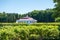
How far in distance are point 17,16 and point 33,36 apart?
2026 inches

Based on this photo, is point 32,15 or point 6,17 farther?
point 32,15

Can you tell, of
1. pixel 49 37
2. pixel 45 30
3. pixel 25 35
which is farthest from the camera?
pixel 49 37

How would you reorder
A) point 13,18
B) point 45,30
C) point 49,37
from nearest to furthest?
point 45,30
point 49,37
point 13,18

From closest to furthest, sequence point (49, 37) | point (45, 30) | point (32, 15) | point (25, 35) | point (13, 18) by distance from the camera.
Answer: point (25, 35), point (45, 30), point (49, 37), point (13, 18), point (32, 15)

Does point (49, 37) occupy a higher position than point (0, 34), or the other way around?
point (0, 34)

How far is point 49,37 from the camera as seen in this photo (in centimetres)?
2898

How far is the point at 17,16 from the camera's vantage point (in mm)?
79250

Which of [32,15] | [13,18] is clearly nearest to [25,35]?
[13,18]

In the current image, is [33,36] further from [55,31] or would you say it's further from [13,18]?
[13,18]

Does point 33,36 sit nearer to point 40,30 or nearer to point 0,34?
point 40,30

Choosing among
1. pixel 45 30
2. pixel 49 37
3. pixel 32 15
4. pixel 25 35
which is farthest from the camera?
pixel 32 15

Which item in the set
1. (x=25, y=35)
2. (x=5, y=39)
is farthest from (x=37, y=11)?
(x=5, y=39)

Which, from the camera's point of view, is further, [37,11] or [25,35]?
[37,11]

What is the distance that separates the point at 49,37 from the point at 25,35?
243 inches
